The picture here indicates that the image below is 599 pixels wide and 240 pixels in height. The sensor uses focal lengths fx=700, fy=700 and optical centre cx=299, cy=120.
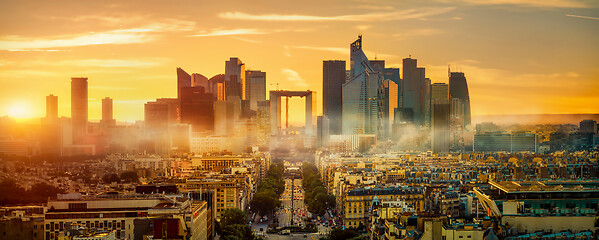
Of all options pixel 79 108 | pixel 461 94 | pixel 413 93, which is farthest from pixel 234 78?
pixel 79 108

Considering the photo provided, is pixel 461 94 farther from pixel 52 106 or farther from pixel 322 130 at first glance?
pixel 52 106

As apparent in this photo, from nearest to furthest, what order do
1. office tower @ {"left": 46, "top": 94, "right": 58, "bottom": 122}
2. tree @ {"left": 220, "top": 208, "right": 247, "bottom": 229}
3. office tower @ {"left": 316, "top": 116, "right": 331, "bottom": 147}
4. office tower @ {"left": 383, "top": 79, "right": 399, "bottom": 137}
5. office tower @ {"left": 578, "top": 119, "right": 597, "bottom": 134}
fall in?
tree @ {"left": 220, "top": 208, "right": 247, "bottom": 229}
office tower @ {"left": 46, "top": 94, "right": 58, "bottom": 122}
office tower @ {"left": 578, "top": 119, "right": 597, "bottom": 134}
office tower @ {"left": 383, "top": 79, "right": 399, "bottom": 137}
office tower @ {"left": 316, "top": 116, "right": 331, "bottom": 147}

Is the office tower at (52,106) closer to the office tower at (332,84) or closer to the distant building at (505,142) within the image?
the distant building at (505,142)

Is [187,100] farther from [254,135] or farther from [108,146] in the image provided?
[108,146]

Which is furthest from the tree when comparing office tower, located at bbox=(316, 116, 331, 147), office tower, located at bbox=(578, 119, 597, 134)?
office tower, located at bbox=(316, 116, 331, 147)

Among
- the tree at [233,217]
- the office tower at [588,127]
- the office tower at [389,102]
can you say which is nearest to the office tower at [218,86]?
the office tower at [389,102]

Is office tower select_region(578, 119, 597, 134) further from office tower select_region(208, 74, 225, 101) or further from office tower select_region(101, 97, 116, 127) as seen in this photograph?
office tower select_region(208, 74, 225, 101)
